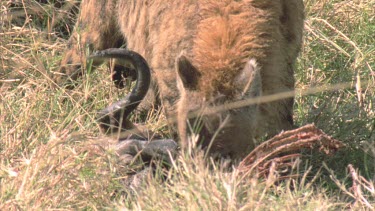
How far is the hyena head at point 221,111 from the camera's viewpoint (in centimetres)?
454

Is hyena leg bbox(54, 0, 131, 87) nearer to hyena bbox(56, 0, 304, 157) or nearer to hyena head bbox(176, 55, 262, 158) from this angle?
hyena bbox(56, 0, 304, 157)

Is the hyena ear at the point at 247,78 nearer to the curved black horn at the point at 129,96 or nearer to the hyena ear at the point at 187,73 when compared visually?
the hyena ear at the point at 187,73

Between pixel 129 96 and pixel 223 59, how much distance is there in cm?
72

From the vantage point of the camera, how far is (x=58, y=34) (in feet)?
22.1

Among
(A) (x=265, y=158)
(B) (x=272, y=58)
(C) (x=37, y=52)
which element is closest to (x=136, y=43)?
(C) (x=37, y=52)

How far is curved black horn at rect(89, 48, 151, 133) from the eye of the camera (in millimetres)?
5016

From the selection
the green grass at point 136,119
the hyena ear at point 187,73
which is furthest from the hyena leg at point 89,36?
the hyena ear at point 187,73

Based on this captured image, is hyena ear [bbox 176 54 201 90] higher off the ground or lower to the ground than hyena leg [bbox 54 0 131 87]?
higher

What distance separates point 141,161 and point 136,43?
117 cm

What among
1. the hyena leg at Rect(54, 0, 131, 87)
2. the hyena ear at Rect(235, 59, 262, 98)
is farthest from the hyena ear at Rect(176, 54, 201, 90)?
the hyena leg at Rect(54, 0, 131, 87)

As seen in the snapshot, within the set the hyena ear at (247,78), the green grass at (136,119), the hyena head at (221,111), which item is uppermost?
the hyena ear at (247,78)

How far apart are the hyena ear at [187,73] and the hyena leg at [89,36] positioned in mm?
1326

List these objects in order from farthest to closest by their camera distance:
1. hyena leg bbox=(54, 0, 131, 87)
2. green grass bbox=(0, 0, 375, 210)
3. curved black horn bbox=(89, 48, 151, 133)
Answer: hyena leg bbox=(54, 0, 131, 87)
curved black horn bbox=(89, 48, 151, 133)
green grass bbox=(0, 0, 375, 210)

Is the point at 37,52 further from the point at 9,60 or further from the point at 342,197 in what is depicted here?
the point at 342,197
